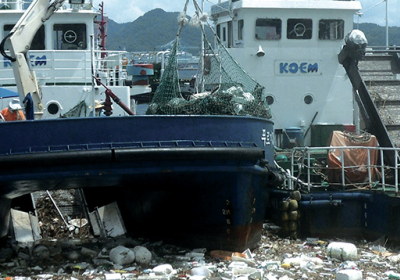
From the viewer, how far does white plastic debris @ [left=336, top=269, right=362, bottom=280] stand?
7.70 meters

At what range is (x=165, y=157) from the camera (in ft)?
27.0

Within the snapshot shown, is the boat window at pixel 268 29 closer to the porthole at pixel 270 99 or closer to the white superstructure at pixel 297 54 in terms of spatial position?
the white superstructure at pixel 297 54

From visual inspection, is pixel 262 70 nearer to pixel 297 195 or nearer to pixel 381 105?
pixel 381 105

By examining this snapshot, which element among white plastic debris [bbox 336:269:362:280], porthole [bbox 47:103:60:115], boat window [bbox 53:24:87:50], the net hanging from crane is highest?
boat window [bbox 53:24:87:50]

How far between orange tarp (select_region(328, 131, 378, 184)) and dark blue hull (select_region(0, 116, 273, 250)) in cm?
168

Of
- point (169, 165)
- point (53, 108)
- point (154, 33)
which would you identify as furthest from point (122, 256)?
point (154, 33)

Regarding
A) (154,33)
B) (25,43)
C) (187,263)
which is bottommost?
(187,263)

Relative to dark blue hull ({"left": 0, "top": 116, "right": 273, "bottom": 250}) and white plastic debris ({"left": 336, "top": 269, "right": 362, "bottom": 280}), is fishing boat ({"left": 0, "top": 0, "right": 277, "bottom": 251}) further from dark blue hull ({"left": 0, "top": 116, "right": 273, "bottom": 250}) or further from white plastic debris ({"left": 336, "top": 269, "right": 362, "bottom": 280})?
white plastic debris ({"left": 336, "top": 269, "right": 362, "bottom": 280})

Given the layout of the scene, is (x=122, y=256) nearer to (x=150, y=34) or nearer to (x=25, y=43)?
(x=25, y=43)

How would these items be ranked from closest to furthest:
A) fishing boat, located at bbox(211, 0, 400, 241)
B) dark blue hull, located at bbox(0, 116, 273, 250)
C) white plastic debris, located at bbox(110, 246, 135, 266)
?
dark blue hull, located at bbox(0, 116, 273, 250) < white plastic debris, located at bbox(110, 246, 135, 266) < fishing boat, located at bbox(211, 0, 400, 241)

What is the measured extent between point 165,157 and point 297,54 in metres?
6.43

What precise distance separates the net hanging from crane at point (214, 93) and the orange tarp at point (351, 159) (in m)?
1.47

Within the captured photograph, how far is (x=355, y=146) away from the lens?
35.8 ft

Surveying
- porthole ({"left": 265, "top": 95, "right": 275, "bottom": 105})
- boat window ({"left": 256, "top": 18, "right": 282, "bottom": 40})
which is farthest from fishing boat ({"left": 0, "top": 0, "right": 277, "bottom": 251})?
boat window ({"left": 256, "top": 18, "right": 282, "bottom": 40})
